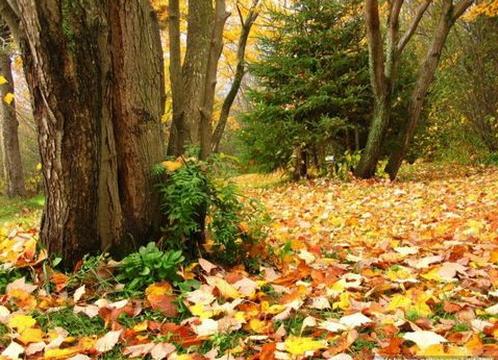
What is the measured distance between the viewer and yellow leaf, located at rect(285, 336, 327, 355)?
5.82 ft

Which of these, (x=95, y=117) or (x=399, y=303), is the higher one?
(x=95, y=117)

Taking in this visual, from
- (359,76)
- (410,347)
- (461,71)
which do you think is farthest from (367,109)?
(410,347)

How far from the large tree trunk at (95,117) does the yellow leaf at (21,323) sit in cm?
56

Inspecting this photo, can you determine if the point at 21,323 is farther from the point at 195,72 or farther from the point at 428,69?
the point at 428,69

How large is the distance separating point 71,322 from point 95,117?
1.08 m

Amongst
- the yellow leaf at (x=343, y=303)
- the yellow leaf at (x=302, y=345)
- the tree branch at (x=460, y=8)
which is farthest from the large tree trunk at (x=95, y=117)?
the tree branch at (x=460, y=8)

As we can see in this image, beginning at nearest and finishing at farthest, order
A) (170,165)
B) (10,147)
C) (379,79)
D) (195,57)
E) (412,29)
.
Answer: (170,165) < (195,57) < (379,79) < (412,29) < (10,147)

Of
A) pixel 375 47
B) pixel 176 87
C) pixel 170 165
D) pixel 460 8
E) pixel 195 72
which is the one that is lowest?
pixel 170 165

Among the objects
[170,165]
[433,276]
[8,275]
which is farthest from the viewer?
[170,165]

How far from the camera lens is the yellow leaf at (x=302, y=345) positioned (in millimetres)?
1775

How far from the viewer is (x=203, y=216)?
120 inches

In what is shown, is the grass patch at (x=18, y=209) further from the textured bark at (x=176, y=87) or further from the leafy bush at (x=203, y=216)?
Result: the leafy bush at (x=203, y=216)

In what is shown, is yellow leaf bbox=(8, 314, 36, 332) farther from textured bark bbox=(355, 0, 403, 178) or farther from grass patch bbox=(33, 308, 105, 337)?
textured bark bbox=(355, 0, 403, 178)

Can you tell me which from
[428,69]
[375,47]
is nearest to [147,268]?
[375,47]
